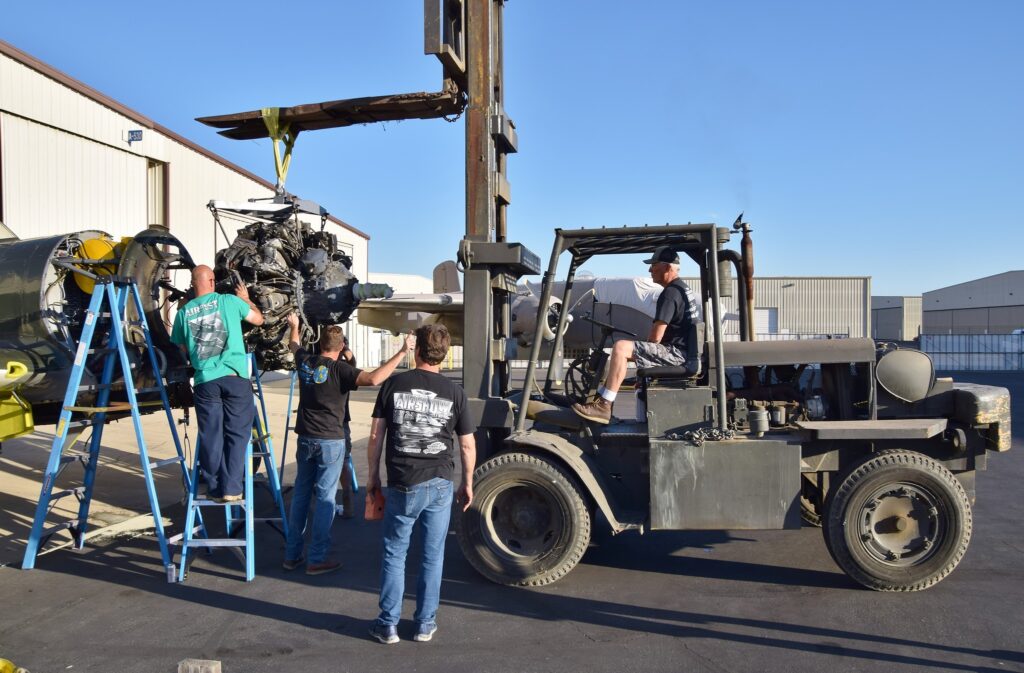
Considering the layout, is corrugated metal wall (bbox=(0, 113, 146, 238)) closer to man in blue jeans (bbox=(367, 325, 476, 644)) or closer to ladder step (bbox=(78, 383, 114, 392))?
ladder step (bbox=(78, 383, 114, 392))

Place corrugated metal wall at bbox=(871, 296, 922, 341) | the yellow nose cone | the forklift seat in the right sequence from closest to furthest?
the forklift seat → the yellow nose cone → corrugated metal wall at bbox=(871, 296, 922, 341)

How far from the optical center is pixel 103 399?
18.4ft

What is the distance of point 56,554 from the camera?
235 inches

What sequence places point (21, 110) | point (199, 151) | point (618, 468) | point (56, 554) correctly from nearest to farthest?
point (618, 468), point (56, 554), point (21, 110), point (199, 151)

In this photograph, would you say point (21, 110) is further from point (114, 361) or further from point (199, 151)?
point (114, 361)

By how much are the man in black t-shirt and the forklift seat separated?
9cm

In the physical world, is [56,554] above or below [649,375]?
below

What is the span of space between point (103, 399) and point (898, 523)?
19.2ft

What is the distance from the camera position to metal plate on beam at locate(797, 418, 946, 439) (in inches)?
199

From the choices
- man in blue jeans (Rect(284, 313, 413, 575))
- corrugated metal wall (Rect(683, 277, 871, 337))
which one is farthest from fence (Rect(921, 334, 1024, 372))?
man in blue jeans (Rect(284, 313, 413, 575))

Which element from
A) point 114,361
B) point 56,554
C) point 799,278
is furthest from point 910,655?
point 799,278

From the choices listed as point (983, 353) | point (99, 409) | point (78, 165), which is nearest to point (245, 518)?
point (99, 409)

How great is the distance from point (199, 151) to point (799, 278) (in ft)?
110

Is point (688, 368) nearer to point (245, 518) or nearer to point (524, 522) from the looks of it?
point (524, 522)
